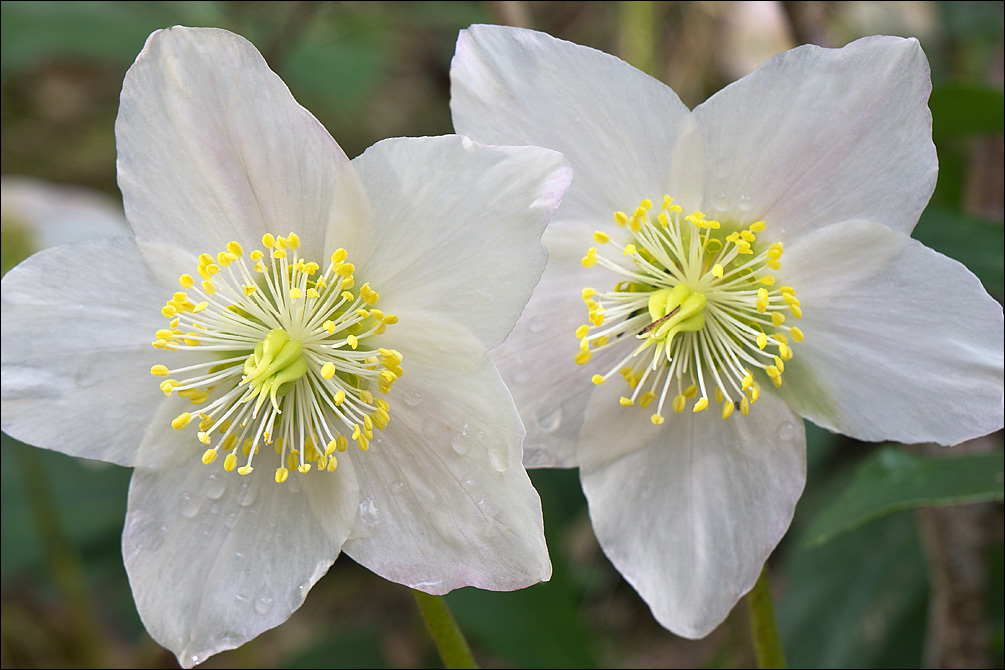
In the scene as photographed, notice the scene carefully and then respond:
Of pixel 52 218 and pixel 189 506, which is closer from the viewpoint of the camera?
pixel 189 506

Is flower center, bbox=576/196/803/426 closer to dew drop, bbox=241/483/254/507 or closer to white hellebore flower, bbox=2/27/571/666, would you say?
white hellebore flower, bbox=2/27/571/666

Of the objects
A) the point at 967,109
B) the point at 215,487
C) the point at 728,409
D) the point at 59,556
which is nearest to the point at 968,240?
the point at 967,109

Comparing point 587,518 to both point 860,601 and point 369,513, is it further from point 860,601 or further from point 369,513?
point 369,513

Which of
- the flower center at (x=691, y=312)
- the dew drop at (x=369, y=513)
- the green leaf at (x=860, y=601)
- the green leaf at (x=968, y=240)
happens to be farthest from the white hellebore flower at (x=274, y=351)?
the green leaf at (x=860, y=601)

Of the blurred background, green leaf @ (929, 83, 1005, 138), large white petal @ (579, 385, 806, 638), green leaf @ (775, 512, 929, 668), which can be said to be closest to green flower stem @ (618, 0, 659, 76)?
the blurred background

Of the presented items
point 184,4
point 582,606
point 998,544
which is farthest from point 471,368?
point 582,606
